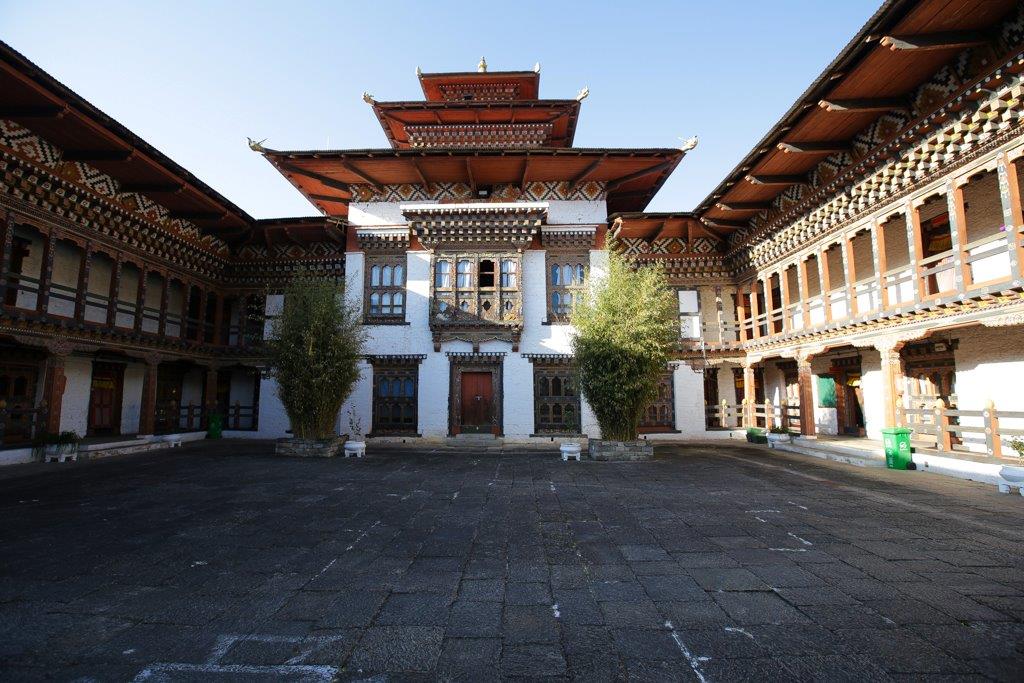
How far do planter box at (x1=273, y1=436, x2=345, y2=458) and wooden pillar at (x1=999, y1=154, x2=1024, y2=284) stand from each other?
15.7 m

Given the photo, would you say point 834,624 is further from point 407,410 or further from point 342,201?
point 342,201

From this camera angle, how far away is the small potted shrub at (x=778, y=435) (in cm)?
1432

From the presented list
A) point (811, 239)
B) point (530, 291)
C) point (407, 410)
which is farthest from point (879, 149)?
point (407, 410)

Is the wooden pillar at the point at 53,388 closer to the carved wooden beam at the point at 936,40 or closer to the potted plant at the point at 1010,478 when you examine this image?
the carved wooden beam at the point at 936,40

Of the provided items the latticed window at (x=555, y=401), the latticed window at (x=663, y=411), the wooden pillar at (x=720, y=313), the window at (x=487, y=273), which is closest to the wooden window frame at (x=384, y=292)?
the window at (x=487, y=273)

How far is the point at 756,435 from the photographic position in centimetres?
1571

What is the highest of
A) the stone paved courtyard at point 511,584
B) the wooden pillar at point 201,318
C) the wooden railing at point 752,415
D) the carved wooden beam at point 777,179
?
the carved wooden beam at point 777,179

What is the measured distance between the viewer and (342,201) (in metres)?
18.1

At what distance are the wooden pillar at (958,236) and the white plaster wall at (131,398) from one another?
23.9m

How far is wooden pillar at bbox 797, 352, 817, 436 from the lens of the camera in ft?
46.6

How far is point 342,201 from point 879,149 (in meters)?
17.4

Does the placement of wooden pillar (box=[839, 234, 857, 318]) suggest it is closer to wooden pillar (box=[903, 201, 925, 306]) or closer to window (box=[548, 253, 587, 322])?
wooden pillar (box=[903, 201, 925, 306])

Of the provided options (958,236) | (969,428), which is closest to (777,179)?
(958,236)

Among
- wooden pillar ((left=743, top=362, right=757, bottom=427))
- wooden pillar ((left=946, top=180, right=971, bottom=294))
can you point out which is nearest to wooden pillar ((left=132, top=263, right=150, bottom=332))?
wooden pillar ((left=743, top=362, right=757, bottom=427))
